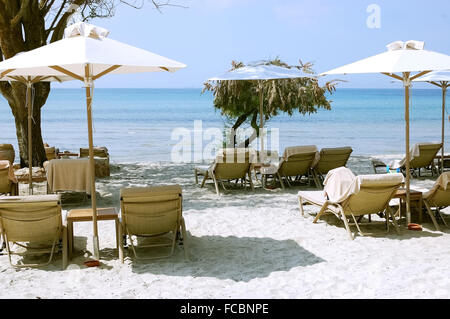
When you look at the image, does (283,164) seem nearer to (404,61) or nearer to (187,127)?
(404,61)

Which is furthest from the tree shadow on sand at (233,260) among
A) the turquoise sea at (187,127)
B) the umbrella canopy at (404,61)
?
the turquoise sea at (187,127)

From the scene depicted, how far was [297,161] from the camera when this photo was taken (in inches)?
392

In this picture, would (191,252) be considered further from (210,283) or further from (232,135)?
(232,135)

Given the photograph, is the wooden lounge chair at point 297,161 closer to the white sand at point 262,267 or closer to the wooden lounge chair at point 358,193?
the white sand at point 262,267

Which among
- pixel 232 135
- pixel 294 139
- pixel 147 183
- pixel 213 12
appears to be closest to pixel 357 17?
pixel 213 12

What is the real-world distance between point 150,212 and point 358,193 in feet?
7.91

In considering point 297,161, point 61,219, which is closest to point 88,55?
point 61,219

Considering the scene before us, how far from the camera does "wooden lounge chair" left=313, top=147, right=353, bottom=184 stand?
10.1m

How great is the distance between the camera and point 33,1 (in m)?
12.4

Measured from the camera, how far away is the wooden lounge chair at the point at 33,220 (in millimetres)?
5660

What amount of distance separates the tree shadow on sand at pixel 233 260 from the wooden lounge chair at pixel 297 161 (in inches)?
129

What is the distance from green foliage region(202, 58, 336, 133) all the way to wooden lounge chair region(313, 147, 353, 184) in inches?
125

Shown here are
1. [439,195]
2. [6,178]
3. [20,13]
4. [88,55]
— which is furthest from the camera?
[20,13]
